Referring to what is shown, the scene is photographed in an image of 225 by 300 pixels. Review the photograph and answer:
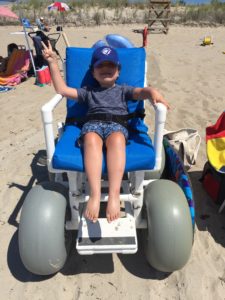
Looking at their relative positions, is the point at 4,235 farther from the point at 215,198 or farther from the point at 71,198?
the point at 215,198

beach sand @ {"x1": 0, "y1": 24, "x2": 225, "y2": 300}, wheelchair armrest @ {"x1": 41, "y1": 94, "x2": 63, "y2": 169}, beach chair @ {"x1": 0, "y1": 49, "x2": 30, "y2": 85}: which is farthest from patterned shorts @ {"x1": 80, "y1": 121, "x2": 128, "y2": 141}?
beach chair @ {"x1": 0, "y1": 49, "x2": 30, "y2": 85}

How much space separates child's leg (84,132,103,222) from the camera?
1.89 metres

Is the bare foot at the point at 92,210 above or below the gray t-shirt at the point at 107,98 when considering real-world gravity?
below

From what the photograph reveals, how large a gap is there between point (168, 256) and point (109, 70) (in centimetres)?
146

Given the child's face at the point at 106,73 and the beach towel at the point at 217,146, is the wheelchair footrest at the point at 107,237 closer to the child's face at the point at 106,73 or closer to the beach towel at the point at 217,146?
the beach towel at the point at 217,146

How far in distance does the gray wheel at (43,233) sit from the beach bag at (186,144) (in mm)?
1529

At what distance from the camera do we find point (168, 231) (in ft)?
6.67

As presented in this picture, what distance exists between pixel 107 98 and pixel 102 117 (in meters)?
0.20

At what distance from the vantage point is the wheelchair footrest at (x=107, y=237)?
1.98 meters

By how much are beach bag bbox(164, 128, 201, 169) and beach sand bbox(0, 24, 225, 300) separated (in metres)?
0.18

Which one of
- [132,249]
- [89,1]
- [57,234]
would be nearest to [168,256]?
[132,249]

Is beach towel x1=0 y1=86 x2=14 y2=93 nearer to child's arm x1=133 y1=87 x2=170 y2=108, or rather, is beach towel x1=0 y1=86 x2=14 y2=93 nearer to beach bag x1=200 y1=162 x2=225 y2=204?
child's arm x1=133 y1=87 x2=170 y2=108

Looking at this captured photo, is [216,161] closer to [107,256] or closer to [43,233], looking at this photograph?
[107,256]

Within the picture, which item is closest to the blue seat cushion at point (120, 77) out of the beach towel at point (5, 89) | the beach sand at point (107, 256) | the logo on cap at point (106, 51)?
the logo on cap at point (106, 51)
